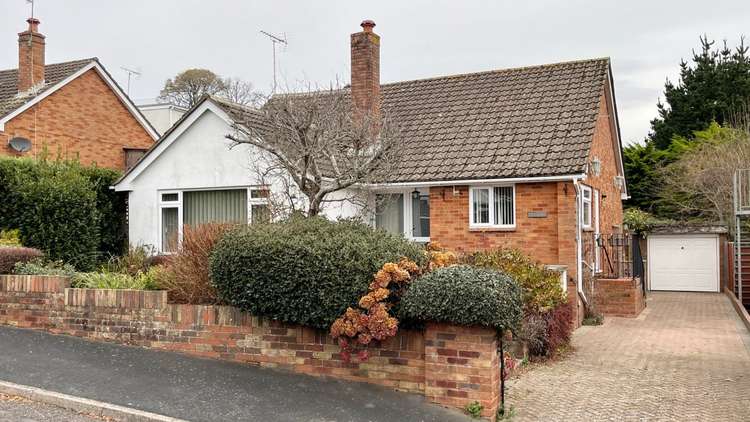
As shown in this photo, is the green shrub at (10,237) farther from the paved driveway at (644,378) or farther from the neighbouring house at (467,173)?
the paved driveway at (644,378)

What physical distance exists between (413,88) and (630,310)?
895 cm

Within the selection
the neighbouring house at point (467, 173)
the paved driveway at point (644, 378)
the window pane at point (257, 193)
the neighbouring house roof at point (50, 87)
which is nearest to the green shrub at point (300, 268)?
the paved driveway at point (644, 378)

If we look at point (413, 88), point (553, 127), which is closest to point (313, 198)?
point (553, 127)

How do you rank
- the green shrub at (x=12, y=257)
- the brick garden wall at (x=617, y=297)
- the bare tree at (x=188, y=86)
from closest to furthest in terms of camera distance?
the green shrub at (x=12, y=257) < the brick garden wall at (x=617, y=297) < the bare tree at (x=188, y=86)

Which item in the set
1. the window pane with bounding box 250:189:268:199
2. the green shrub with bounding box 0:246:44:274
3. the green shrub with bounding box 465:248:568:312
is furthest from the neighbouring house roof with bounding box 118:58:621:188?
the green shrub with bounding box 0:246:44:274

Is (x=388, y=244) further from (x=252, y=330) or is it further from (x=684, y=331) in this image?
(x=684, y=331)

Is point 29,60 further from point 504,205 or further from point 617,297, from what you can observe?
point 617,297

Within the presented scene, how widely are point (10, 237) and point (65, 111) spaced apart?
882 centimetres

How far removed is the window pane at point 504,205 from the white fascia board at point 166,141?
6.38 meters

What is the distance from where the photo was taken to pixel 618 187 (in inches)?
848

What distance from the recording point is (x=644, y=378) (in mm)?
8781

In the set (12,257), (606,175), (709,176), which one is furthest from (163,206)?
(709,176)

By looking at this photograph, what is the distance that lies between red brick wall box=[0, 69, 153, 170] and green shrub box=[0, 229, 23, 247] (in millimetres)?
6302

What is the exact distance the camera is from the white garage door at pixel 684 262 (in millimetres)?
24125
